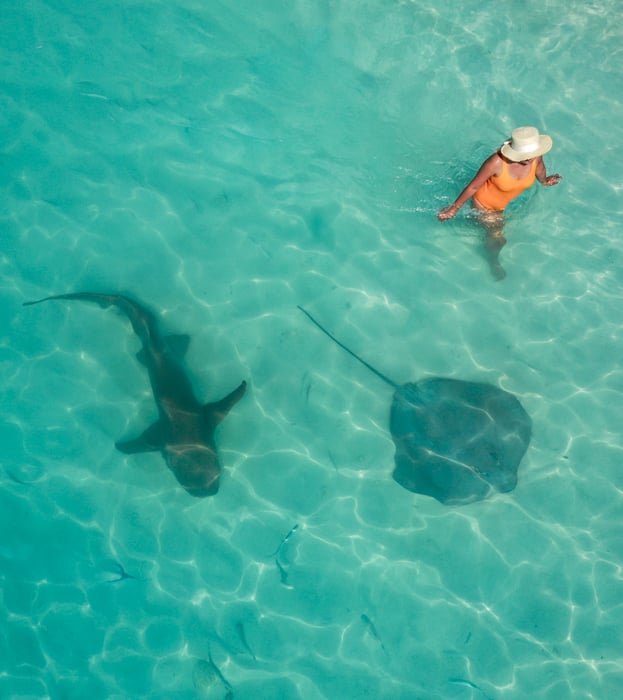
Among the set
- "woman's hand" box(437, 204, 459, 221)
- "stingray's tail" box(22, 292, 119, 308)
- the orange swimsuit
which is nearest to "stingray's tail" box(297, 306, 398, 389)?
"woman's hand" box(437, 204, 459, 221)

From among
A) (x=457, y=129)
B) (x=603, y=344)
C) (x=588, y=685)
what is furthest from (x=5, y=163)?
(x=588, y=685)

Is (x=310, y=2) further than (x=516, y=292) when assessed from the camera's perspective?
Yes

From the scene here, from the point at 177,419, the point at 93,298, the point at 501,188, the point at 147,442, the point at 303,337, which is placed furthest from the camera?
the point at 303,337

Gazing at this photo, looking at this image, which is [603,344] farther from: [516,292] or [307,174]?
[307,174]

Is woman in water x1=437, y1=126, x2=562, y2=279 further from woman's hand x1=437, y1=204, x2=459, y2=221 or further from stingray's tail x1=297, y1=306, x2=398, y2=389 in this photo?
stingray's tail x1=297, y1=306, x2=398, y2=389

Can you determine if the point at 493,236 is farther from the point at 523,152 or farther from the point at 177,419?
the point at 177,419

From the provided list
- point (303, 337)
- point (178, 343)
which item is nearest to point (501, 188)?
point (303, 337)
